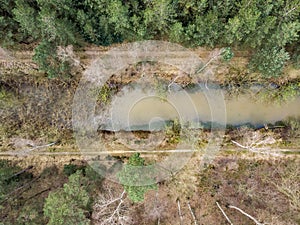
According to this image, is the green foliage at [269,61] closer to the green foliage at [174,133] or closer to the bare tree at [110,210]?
the green foliage at [174,133]

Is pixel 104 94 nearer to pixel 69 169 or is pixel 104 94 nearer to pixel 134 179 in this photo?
pixel 69 169

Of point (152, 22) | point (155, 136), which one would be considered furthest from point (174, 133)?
point (152, 22)

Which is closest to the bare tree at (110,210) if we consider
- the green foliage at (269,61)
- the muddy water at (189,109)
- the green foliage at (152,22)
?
the muddy water at (189,109)

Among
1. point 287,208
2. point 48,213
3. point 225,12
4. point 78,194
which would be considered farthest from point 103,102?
point 287,208

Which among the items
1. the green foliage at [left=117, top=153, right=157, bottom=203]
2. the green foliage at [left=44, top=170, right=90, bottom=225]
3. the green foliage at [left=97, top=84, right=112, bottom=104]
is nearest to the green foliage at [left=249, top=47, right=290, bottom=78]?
the green foliage at [left=117, top=153, right=157, bottom=203]

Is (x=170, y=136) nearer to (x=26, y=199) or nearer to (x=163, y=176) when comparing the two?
(x=163, y=176)

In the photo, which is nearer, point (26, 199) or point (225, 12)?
point (225, 12)
